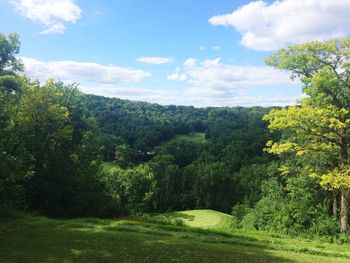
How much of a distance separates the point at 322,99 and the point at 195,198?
264ft

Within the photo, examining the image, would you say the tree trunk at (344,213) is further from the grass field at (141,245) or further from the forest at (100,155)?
the grass field at (141,245)

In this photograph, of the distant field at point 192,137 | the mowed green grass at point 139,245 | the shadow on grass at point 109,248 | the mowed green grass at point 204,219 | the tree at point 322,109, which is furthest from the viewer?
the distant field at point 192,137

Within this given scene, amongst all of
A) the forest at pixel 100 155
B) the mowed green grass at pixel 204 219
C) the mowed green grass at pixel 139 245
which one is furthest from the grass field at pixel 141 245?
the mowed green grass at pixel 204 219

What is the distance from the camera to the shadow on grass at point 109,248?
13188 millimetres

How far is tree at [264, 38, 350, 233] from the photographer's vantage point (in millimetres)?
18484

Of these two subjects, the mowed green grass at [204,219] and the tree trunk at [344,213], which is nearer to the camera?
the tree trunk at [344,213]

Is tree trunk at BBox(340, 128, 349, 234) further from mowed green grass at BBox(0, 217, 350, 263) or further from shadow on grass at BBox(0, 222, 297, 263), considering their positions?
shadow on grass at BBox(0, 222, 297, 263)

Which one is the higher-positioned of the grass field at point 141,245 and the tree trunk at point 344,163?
the tree trunk at point 344,163

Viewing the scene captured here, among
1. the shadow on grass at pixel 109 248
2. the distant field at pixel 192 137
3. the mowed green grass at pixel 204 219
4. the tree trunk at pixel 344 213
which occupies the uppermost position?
the distant field at pixel 192 137

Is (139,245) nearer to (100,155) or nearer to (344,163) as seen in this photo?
(344,163)

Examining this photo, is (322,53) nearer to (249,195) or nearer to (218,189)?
(249,195)

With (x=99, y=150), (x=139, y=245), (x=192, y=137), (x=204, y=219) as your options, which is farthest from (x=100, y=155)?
(x=192, y=137)

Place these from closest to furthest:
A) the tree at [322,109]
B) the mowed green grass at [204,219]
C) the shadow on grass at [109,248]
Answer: the shadow on grass at [109,248] < the tree at [322,109] < the mowed green grass at [204,219]

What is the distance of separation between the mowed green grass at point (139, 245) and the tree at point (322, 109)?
4.84 m
